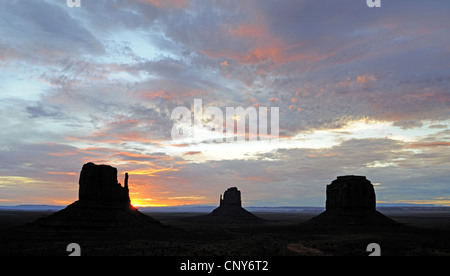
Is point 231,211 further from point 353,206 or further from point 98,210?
point 98,210

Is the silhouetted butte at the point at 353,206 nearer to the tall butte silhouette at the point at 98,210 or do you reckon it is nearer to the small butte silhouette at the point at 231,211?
the tall butte silhouette at the point at 98,210

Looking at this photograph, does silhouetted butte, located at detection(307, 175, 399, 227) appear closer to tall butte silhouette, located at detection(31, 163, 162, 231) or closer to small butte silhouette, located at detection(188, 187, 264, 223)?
tall butte silhouette, located at detection(31, 163, 162, 231)

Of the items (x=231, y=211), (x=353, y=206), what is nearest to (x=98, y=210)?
(x=353, y=206)

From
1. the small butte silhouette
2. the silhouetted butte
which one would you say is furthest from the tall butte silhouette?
the small butte silhouette

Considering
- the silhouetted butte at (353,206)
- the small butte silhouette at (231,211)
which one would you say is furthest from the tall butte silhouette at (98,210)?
the small butte silhouette at (231,211)

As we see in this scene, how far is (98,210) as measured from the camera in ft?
218

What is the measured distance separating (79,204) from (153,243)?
84.1ft

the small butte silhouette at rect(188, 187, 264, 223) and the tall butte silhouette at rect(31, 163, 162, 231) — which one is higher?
the tall butte silhouette at rect(31, 163, 162, 231)

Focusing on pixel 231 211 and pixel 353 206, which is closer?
pixel 353 206

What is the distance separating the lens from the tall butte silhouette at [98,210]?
6156cm

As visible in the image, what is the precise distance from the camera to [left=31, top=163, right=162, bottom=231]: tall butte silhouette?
61562 mm

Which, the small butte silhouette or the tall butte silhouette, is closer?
the tall butte silhouette

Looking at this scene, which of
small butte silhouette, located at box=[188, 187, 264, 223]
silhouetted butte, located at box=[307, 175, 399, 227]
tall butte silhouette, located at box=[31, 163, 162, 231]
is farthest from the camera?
small butte silhouette, located at box=[188, 187, 264, 223]
